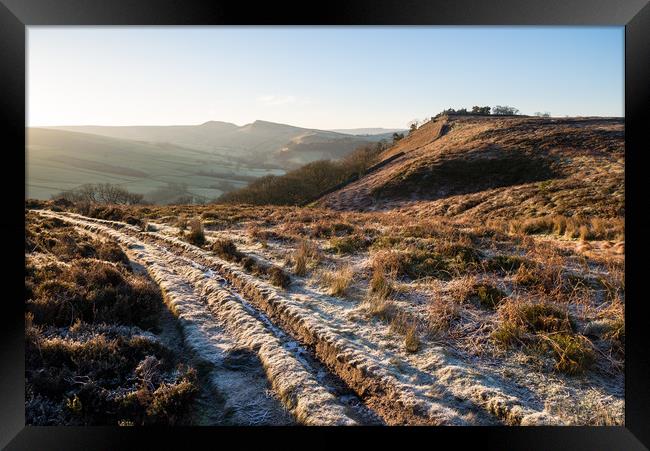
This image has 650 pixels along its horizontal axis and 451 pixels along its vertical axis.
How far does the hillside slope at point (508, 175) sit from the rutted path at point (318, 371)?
1314cm

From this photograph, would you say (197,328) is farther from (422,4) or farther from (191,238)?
(191,238)

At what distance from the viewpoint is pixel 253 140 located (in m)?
78.8

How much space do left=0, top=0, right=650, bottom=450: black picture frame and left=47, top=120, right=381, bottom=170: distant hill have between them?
1939 inches

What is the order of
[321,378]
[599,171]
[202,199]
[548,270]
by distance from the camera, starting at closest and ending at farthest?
[321,378] → [548,270] → [599,171] → [202,199]

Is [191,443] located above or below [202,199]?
below

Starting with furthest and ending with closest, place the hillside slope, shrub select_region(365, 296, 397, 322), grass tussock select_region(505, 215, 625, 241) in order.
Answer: the hillside slope < grass tussock select_region(505, 215, 625, 241) < shrub select_region(365, 296, 397, 322)

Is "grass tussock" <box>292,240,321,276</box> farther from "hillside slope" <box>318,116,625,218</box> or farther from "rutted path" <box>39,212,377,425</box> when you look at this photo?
"hillside slope" <box>318,116,625,218</box>

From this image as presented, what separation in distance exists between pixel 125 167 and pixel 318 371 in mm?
51293

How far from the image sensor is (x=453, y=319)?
18.6 feet

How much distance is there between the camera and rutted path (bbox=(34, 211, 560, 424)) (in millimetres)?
3906

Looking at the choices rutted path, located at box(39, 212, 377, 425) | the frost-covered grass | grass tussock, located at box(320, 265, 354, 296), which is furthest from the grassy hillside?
the frost-covered grass

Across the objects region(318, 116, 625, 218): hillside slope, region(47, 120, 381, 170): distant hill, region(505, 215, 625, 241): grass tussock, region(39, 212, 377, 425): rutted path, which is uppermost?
region(47, 120, 381, 170): distant hill

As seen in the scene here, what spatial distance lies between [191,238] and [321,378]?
8.92 metres
